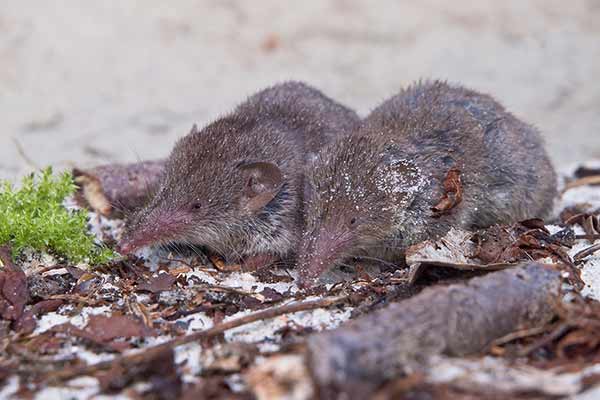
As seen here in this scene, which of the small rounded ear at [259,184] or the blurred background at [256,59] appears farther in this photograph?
the blurred background at [256,59]

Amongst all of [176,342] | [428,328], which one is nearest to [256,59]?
[176,342]

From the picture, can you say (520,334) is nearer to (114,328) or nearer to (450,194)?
(450,194)

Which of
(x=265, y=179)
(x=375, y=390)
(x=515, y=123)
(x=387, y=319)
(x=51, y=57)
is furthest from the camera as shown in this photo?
(x=51, y=57)

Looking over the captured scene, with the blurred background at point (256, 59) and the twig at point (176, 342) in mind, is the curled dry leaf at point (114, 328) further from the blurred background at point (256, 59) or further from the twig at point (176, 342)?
the blurred background at point (256, 59)

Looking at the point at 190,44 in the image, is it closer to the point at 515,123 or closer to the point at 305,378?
the point at 515,123

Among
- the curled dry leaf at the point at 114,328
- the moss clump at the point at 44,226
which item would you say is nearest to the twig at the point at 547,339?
the curled dry leaf at the point at 114,328

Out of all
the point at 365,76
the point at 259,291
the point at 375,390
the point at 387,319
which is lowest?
the point at 375,390

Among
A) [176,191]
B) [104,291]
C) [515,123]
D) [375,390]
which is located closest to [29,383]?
[104,291]
